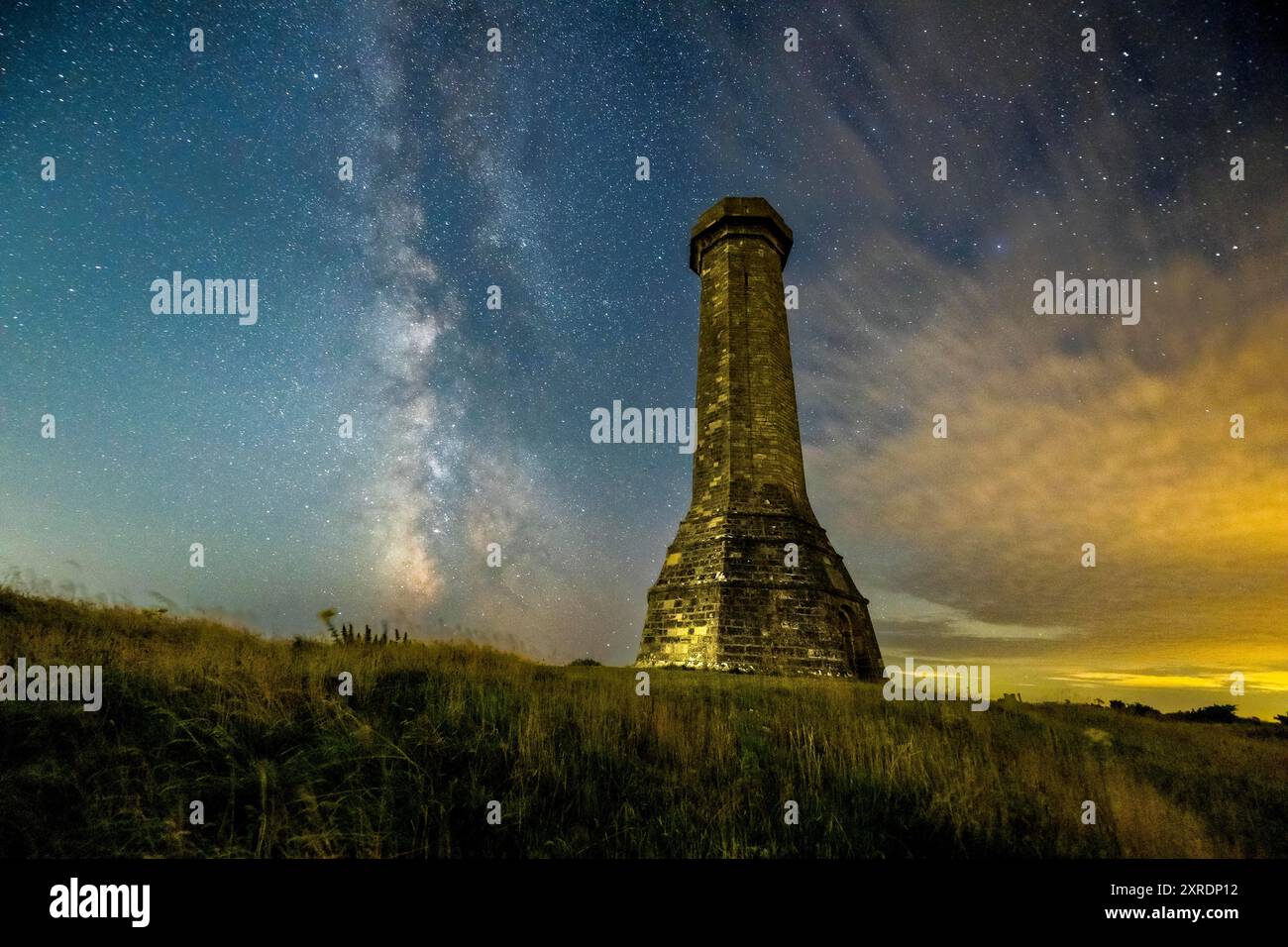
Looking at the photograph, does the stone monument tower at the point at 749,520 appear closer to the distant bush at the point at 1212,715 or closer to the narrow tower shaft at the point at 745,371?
the narrow tower shaft at the point at 745,371

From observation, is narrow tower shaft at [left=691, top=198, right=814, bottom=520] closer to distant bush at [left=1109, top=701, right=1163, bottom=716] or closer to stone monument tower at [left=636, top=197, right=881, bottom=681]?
stone monument tower at [left=636, top=197, right=881, bottom=681]

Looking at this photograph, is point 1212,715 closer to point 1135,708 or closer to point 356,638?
point 1135,708

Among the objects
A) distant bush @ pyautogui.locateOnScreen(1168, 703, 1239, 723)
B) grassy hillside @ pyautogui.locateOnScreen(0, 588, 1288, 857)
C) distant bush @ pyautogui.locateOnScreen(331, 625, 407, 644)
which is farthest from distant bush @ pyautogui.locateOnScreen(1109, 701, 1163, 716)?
distant bush @ pyautogui.locateOnScreen(331, 625, 407, 644)

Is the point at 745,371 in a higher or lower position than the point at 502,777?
higher

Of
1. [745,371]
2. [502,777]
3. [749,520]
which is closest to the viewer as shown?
[502,777]

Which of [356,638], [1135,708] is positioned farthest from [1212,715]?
[356,638]

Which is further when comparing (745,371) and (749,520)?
(745,371)
